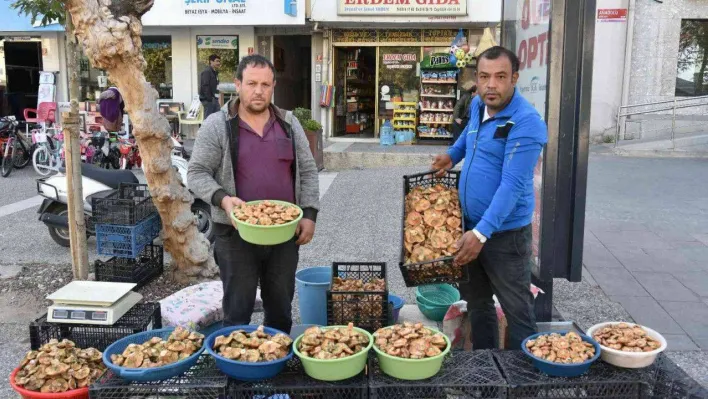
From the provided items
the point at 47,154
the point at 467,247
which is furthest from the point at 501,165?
the point at 47,154

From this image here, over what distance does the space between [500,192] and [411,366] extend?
1004mm

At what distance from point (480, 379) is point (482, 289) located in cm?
84

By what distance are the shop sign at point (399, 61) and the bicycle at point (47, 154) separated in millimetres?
8248

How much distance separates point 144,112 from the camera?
516 cm

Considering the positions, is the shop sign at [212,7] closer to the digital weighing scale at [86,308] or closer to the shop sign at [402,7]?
the shop sign at [402,7]

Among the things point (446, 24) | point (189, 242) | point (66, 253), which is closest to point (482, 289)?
point (189, 242)

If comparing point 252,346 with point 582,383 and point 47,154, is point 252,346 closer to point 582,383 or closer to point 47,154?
point 582,383

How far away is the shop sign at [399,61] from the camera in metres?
15.8

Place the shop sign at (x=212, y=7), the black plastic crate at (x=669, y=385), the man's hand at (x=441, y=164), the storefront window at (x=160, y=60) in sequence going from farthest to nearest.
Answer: the storefront window at (x=160, y=60)
the shop sign at (x=212, y=7)
the man's hand at (x=441, y=164)
the black plastic crate at (x=669, y=385)

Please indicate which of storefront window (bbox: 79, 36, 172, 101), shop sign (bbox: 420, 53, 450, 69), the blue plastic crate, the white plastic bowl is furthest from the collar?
storefront window (bbox: 79, 36, 172, 101)

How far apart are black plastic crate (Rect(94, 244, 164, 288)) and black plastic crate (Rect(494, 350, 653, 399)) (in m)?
3.78

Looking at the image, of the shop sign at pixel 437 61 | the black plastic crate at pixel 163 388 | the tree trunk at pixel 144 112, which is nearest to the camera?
the black plastic crate at pixel 163 388

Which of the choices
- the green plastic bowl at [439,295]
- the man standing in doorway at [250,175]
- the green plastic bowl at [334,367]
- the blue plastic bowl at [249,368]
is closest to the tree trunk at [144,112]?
the man standing in doorway at [250,175]

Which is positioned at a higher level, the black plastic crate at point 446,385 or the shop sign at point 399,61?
the shop sign at point 399,61
